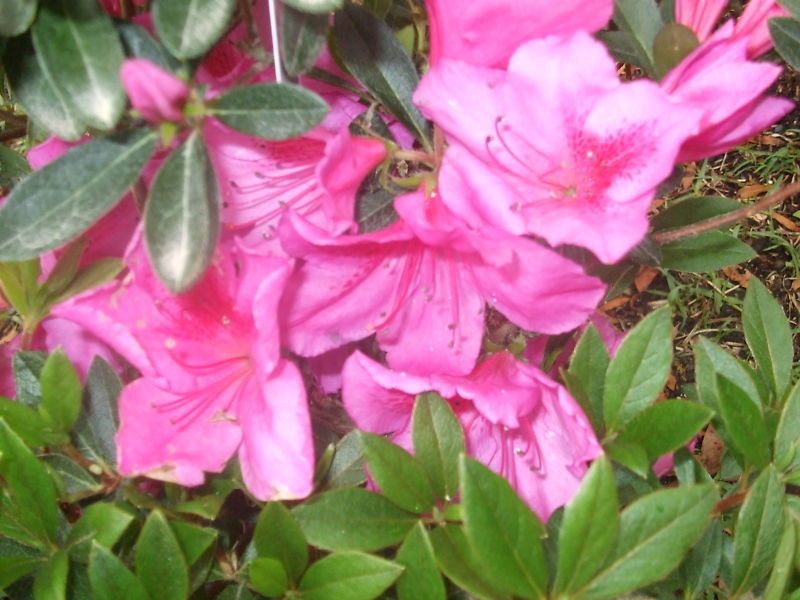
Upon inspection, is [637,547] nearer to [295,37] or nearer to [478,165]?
[478,165]

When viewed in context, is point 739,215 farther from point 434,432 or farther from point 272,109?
point 272,109

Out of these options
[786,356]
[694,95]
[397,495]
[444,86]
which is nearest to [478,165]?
[444,86]

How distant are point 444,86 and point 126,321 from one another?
348 mm

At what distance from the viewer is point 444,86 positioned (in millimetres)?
795

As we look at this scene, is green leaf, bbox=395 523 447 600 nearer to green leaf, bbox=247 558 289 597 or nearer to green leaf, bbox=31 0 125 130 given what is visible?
green leaf, bbox=247 558 289 597

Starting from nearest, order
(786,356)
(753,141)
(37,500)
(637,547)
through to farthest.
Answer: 1. (637,547)
2. (37,500)
3. (786,356)
4. (753,141)

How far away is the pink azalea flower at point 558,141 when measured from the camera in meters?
→ 0.73

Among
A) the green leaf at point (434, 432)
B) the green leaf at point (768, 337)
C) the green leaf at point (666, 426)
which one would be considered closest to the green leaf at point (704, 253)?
the green leaf at point (768, 337)

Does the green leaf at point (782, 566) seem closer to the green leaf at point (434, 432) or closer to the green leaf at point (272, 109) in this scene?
the green leaf at point (434, 432)

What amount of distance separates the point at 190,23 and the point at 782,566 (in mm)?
649

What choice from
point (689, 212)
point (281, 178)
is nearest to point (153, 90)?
point (281, 178)

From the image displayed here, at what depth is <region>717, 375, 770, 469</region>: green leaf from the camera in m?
0.84

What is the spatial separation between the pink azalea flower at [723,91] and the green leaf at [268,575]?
503 mm

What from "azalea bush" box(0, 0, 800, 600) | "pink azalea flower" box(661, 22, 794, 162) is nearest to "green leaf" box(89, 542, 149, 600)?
"azalea bush" box(0, 0, 800, 600)
